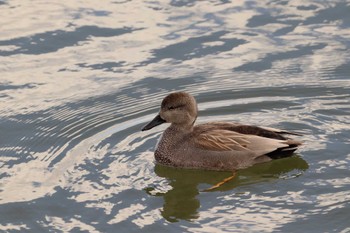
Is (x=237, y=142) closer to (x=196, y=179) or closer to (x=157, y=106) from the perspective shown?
(x=196, y=179)

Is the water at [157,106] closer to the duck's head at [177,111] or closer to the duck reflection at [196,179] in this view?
the duck reflection at [196,179]

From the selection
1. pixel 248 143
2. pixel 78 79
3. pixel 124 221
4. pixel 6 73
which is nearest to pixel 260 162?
pixel 248 143

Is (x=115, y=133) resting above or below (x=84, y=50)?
below

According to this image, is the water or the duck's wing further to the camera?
the duck's wing

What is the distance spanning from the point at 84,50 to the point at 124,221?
5189mm

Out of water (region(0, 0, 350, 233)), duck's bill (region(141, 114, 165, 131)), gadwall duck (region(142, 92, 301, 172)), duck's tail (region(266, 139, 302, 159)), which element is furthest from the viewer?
duck's bill (region(141, 114, 165, 131))

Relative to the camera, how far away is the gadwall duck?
11.6 metres

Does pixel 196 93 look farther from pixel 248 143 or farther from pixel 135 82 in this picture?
pixel 248 143

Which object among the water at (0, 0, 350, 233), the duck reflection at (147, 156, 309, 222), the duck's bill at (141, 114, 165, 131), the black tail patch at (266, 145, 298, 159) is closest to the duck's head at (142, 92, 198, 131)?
the duck's bill at (141, 114, 165, 131)

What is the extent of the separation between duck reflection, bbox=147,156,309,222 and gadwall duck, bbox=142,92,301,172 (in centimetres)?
10

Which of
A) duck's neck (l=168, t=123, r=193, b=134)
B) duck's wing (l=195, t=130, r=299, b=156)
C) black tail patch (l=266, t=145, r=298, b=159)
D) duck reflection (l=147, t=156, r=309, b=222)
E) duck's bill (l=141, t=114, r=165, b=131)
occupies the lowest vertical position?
duck reflection (l=147, t=156, r=309, b=222)

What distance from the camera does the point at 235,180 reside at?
11250 millimetres

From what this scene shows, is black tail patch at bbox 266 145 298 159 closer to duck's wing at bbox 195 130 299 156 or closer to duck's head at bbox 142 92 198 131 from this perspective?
duck's wing at bbox 195 130 299 156

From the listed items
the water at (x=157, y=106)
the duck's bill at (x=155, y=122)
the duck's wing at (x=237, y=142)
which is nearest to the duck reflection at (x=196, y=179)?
the water at (x=157, y=106)
